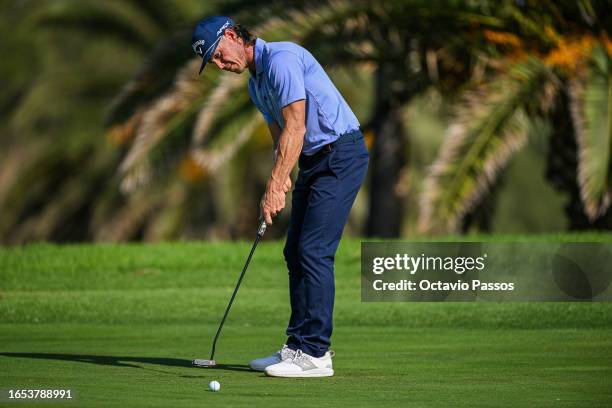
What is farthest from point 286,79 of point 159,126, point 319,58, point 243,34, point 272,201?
point 159,126

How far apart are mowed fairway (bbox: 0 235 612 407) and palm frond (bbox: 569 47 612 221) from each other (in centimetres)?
107

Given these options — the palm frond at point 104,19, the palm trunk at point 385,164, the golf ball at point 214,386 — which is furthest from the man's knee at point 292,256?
the palm frond at point 104,19

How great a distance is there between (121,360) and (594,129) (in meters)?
6.90

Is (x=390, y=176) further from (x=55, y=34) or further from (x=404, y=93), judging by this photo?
(x=55, y=34)

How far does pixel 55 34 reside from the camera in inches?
1020

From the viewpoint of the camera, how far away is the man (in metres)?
6.87

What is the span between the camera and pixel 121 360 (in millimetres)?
7617

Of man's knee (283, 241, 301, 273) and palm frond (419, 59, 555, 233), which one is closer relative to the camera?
man's knee (283, 241, 301, 273)

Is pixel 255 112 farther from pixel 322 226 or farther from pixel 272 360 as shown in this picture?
pixel 272 360

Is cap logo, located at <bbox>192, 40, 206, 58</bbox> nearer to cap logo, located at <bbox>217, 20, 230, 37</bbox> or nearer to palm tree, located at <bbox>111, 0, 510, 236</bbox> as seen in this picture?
cap logo, located at <bbox>217, 20, 230, 37</bbox>

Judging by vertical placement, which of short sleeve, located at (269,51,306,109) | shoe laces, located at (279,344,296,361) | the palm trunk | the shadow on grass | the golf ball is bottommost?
the golf ball

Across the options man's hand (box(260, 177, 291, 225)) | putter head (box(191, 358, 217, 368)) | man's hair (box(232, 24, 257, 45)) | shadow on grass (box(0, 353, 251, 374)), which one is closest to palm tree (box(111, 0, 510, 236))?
shadow on grass (box(0, 353, 251, 374))

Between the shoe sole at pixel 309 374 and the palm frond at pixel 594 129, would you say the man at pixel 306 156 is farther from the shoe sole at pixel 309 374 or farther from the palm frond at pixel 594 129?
the palm frond at pixel 594 129

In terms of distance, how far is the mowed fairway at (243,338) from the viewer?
20.2 feet
